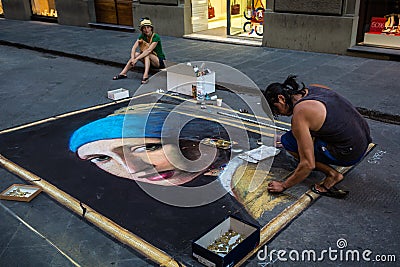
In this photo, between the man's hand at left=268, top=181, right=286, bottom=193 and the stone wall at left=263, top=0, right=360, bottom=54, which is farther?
the stone wall at left=263, top=0, right=360, bottom=54

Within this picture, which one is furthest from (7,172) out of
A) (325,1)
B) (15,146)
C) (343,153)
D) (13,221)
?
(325,1)

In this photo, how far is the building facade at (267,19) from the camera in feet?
25.4

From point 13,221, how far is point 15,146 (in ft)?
4.89

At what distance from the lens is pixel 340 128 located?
10.1ft

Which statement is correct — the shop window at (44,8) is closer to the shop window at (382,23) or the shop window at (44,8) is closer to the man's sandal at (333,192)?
the shop window at (382,23)

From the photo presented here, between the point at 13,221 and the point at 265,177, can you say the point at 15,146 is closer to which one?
the point at 13,221

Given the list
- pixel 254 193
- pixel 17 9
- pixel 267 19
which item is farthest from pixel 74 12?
pixel 254 193

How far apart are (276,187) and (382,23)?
5.94 m

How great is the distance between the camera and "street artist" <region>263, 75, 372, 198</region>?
9.90 feet

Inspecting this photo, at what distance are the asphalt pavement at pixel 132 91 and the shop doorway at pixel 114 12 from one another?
1.79ft

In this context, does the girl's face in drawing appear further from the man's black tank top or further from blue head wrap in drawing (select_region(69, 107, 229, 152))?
the man's black tank top

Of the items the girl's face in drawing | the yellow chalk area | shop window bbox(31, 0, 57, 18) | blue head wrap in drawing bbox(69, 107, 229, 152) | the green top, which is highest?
shop window bbox(31, 0, 57, 18)

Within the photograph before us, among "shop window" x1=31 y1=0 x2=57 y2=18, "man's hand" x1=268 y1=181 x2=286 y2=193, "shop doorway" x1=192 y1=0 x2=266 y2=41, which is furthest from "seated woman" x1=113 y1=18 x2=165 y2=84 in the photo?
"shop window" x1=31 y1=0 x2=57 y2=18

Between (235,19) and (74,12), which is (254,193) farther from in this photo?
(74,12)
